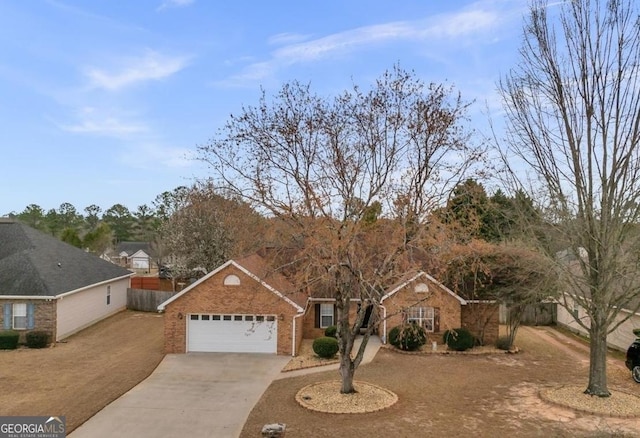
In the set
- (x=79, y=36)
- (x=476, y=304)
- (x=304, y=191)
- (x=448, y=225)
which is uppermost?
(x=79, y=36)

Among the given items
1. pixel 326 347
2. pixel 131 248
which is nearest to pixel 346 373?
pixel 326 347

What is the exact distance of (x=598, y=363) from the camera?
13.9 meters

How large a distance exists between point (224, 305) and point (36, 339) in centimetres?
842

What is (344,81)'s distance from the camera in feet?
47.3

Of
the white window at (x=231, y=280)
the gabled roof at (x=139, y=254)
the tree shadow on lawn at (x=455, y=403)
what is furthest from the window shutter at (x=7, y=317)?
the gabled roof at (x=139, y=254)

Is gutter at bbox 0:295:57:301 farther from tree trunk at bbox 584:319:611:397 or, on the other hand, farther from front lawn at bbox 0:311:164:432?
tree trunk at bbox 584:319:611:397

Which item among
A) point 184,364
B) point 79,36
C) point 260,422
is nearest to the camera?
point 260,422

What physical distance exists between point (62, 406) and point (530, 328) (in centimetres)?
2446

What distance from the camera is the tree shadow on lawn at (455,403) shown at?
38.0 ft

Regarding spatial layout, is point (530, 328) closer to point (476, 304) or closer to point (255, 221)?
point (476, 304)

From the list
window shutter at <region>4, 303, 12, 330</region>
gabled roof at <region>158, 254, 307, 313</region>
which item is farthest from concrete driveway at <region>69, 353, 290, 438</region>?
window shutter at <region>4, 303, 12, 330</region>

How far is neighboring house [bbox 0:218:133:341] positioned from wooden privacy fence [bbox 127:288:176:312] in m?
1.17

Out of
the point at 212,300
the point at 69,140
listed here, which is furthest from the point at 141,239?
the point at 212,300

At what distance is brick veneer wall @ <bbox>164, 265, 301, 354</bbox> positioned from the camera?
2070 centimetres
